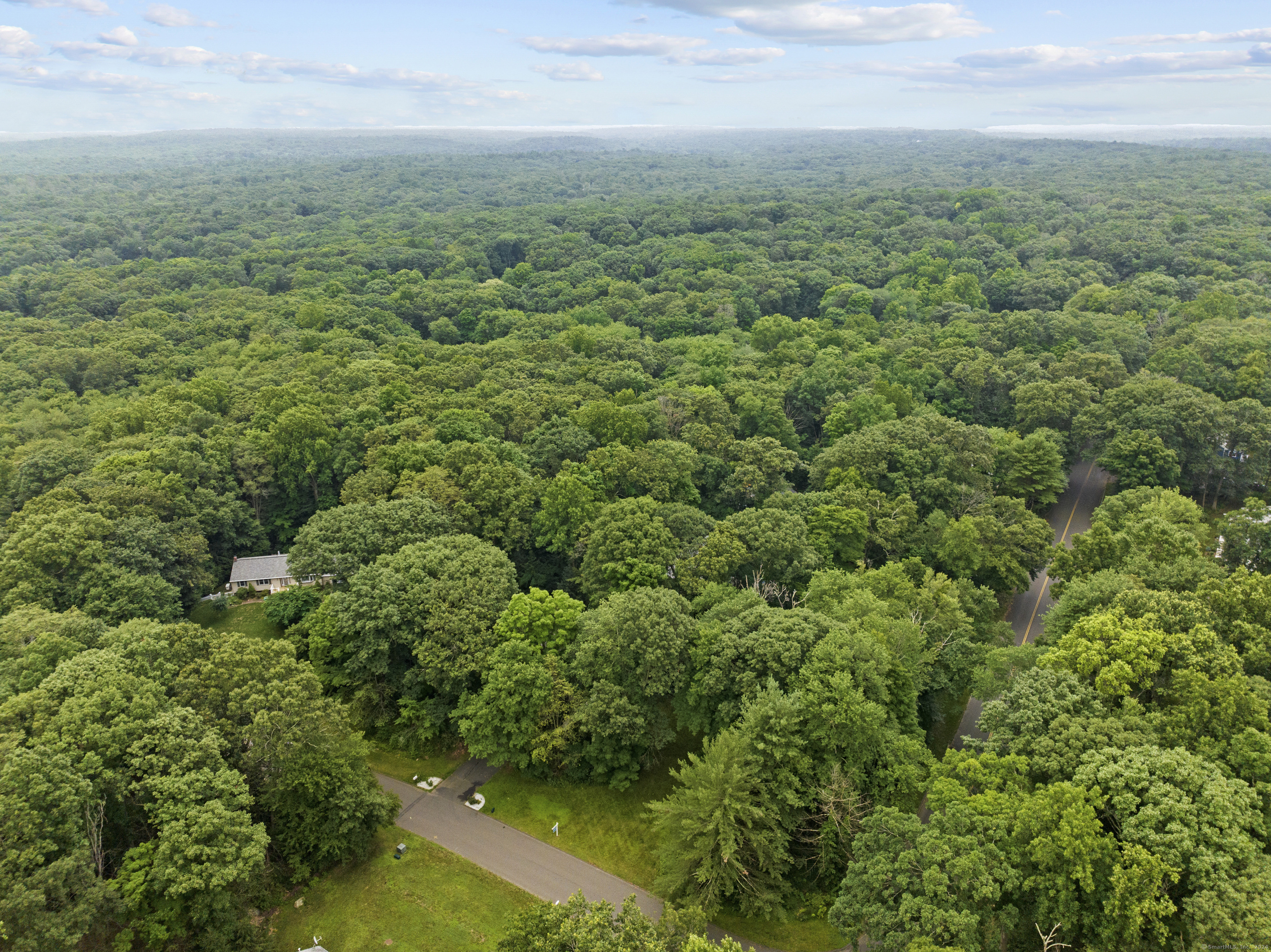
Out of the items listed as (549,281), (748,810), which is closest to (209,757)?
(748,810)

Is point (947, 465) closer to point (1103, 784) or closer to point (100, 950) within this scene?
point (1103, 784)

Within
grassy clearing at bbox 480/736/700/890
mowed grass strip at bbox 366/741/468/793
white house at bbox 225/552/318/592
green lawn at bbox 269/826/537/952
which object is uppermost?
white house at bbox 225/552/318/592

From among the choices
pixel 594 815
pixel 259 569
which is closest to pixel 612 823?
pixel 594 815

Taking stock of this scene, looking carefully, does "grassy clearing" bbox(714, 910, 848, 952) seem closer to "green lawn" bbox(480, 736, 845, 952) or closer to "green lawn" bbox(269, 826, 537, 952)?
"green lawn" bbox(480, 736, 845, 952)

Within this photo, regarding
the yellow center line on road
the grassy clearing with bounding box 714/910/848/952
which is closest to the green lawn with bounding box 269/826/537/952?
the grassy clearing with bounding box 714/910/848/952

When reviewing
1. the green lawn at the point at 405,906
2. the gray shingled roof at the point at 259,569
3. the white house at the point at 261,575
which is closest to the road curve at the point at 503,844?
the green lawn at the point at 405,906

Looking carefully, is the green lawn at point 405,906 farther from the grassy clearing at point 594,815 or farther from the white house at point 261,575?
the white house at point 261,575
